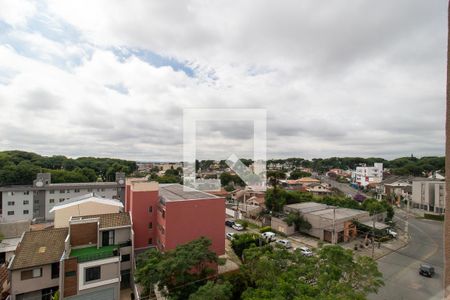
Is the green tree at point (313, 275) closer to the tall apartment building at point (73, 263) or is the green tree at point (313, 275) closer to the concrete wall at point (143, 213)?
the tall apartment building at point (73, 263)

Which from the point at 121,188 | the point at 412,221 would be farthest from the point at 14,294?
the point at 412,221

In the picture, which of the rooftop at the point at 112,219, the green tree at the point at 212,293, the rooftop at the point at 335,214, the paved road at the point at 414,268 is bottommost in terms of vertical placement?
the paved road at the point at 414,268

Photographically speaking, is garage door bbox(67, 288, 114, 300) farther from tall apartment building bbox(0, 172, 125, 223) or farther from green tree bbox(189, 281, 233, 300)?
tall apartment building bbox(0, 172, 125, 223)

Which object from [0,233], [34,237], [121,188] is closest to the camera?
[34,237]

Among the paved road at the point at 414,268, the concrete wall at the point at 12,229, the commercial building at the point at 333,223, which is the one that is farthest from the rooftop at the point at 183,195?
the concrete wall at the point at 12,229

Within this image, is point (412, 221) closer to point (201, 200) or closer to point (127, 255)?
point (201, 200)

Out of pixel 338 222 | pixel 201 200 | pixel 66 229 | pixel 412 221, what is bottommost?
pixel 412 221

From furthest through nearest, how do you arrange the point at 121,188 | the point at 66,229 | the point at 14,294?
the point at 121,188
the point at 66,229
the point at 14,294
